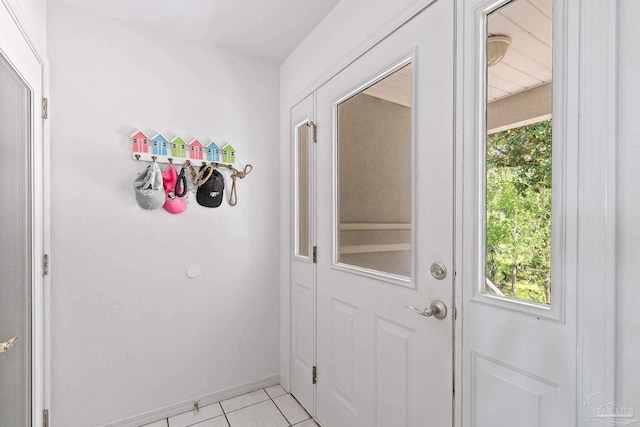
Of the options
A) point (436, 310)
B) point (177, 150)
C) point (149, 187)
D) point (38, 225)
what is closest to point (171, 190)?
point (149, 187)

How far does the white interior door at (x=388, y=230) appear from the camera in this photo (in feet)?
3.67

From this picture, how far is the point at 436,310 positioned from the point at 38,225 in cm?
184

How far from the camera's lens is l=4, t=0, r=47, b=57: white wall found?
118 centimetres

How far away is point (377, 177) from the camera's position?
4.74ft

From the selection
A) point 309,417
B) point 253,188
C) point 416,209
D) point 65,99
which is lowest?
point 309,417

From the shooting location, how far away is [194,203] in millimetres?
1990

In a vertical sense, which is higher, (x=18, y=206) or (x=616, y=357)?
(x=18, y=206)

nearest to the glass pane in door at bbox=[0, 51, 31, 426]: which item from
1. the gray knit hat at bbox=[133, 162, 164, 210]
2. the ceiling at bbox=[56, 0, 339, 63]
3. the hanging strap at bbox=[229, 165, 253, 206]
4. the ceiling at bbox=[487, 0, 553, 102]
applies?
the gray knit hat at bbox=[133, 162, 164, 210]

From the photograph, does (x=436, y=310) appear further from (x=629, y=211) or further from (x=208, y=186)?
(x=208, y=186)

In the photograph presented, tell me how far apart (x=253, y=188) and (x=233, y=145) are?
1.07 feet

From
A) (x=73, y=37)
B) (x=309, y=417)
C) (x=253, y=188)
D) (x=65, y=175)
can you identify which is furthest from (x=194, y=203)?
(x=309, y=417)

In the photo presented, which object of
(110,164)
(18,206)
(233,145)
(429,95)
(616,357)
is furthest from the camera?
(233,145)

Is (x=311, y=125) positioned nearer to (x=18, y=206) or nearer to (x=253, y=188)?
(x=253, y=188)

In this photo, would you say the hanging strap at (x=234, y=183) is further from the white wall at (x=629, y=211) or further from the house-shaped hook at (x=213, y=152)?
the white wall at (x=629, y=211)
